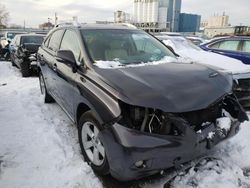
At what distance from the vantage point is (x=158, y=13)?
1688 inches

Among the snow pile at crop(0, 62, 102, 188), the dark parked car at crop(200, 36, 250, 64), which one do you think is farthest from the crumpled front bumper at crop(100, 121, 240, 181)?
the dark parked car at crop(200, 36, 250, 64)

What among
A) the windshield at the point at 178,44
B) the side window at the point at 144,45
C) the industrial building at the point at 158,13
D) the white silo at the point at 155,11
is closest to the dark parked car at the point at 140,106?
the side window at the point at 144,45

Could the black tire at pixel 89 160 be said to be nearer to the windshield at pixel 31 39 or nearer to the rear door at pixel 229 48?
the rear door at pixel 229 48

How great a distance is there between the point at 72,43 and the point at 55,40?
1.18 meters

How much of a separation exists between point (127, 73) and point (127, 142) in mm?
880

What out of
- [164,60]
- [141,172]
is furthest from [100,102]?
[164,60]

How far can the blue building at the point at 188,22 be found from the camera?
47.0 m

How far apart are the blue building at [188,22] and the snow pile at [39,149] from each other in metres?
44.9

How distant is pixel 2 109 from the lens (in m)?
5.38

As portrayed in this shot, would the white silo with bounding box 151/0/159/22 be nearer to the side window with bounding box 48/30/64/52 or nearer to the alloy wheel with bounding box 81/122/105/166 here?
the side window with bounding box 48/30/64/52

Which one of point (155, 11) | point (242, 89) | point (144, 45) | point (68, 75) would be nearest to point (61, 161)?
point (68, 75)

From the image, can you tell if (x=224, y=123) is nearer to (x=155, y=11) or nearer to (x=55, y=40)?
(x=55, y=40)

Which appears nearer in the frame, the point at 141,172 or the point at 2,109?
the point at 141,172

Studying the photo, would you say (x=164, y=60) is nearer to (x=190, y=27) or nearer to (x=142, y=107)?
(x=142, y=107)
